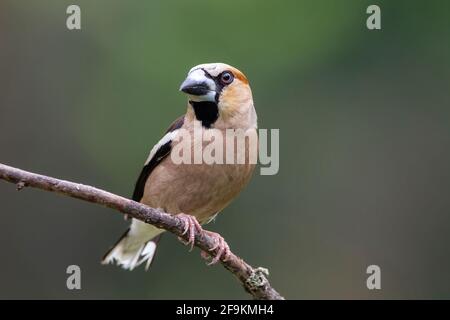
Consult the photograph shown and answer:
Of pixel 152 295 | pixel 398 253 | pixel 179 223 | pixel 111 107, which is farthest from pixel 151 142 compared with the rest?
pixel 179 223

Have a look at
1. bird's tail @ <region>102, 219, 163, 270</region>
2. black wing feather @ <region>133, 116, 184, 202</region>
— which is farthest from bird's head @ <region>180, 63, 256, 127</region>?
bird's tail @ <region>102, 219, 163, 270</region>

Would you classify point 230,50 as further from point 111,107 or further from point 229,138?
point 229,138

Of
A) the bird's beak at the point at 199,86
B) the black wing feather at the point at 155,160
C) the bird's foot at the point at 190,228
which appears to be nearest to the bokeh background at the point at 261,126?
the black wing feather at the point at 155,160

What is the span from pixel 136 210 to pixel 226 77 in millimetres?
1504

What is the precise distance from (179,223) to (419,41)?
22.5 feet

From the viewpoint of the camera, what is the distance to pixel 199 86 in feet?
17.3

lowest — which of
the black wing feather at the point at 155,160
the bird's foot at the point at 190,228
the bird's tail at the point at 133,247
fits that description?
the bird's tail at the point at 133,247

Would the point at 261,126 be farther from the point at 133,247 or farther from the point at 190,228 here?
the point at 190,228

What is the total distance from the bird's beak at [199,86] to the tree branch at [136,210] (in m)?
0.94

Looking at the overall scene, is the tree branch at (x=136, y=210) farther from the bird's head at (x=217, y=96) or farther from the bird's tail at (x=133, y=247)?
the bird's tail at (x=133, y=247)

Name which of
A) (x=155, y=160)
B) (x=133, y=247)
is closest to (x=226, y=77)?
(x=155, y=160)

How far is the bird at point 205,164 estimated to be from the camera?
17.3 feet

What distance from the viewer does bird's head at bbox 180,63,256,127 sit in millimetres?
5316

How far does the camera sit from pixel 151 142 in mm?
9422
